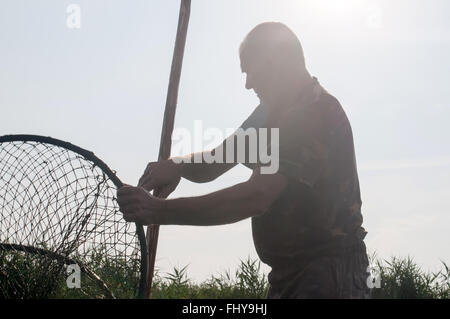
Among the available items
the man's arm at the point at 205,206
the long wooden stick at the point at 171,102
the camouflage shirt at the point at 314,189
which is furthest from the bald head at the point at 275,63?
the long wooden stick at the point at 171,102

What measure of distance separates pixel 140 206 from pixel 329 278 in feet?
3.42

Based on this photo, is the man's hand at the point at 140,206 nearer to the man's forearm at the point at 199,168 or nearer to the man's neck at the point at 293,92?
the man's neck at the point at 293,92

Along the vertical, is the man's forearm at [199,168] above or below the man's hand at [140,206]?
above

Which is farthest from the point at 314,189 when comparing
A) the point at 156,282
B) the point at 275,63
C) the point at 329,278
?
the point at 156,282

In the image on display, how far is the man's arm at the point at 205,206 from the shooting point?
3107mm

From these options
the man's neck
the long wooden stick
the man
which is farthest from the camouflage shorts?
the long wooden stick

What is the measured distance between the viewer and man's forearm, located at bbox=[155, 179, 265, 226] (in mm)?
3107

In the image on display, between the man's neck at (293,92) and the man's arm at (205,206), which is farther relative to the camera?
the man's neck at (293,92)

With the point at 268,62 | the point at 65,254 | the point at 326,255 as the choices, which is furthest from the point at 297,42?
the point at 65,254

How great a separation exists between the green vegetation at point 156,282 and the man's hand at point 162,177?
1.64 ft

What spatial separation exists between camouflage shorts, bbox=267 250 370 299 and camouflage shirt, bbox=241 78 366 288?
55 millimetres

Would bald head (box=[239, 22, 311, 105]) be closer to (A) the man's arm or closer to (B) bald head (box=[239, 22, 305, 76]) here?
(B) bald head (box=[239, 22, 305, 76])

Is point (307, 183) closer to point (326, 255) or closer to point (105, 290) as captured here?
point (326, 255)

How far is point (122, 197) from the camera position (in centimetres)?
318
